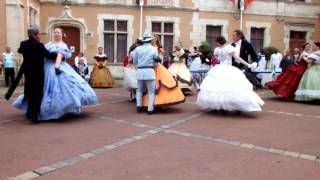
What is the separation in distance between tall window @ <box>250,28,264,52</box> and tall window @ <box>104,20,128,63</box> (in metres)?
6.76

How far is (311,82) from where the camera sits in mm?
10281

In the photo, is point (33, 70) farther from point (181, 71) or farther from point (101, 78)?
point (101, 78)

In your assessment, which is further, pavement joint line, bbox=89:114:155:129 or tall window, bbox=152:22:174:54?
tall window, bbox=152:22:174:54

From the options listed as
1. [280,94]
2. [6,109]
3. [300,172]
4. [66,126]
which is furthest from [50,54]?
[280,94]

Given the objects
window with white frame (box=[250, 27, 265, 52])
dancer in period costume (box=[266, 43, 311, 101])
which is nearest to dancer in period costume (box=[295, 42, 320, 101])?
dancer in period costume (box=[266, 43, 311, 101])

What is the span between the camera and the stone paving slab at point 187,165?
14.2ft

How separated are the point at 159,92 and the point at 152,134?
2272mm

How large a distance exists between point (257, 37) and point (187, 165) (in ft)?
59.5

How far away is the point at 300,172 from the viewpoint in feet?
14.8

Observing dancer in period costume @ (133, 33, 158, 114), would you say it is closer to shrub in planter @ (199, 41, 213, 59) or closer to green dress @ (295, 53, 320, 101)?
green dress @ (295, 53, 320, 101)

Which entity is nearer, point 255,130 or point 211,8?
point 255,130

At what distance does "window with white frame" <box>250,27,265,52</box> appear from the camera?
21656mm

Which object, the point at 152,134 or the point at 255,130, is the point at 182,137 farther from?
the point at 255,130

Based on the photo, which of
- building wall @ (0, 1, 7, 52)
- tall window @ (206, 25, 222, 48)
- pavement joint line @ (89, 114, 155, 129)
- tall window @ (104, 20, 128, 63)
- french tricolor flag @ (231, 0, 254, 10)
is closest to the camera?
pavement joint line @ (89, 114, 155, 129)
